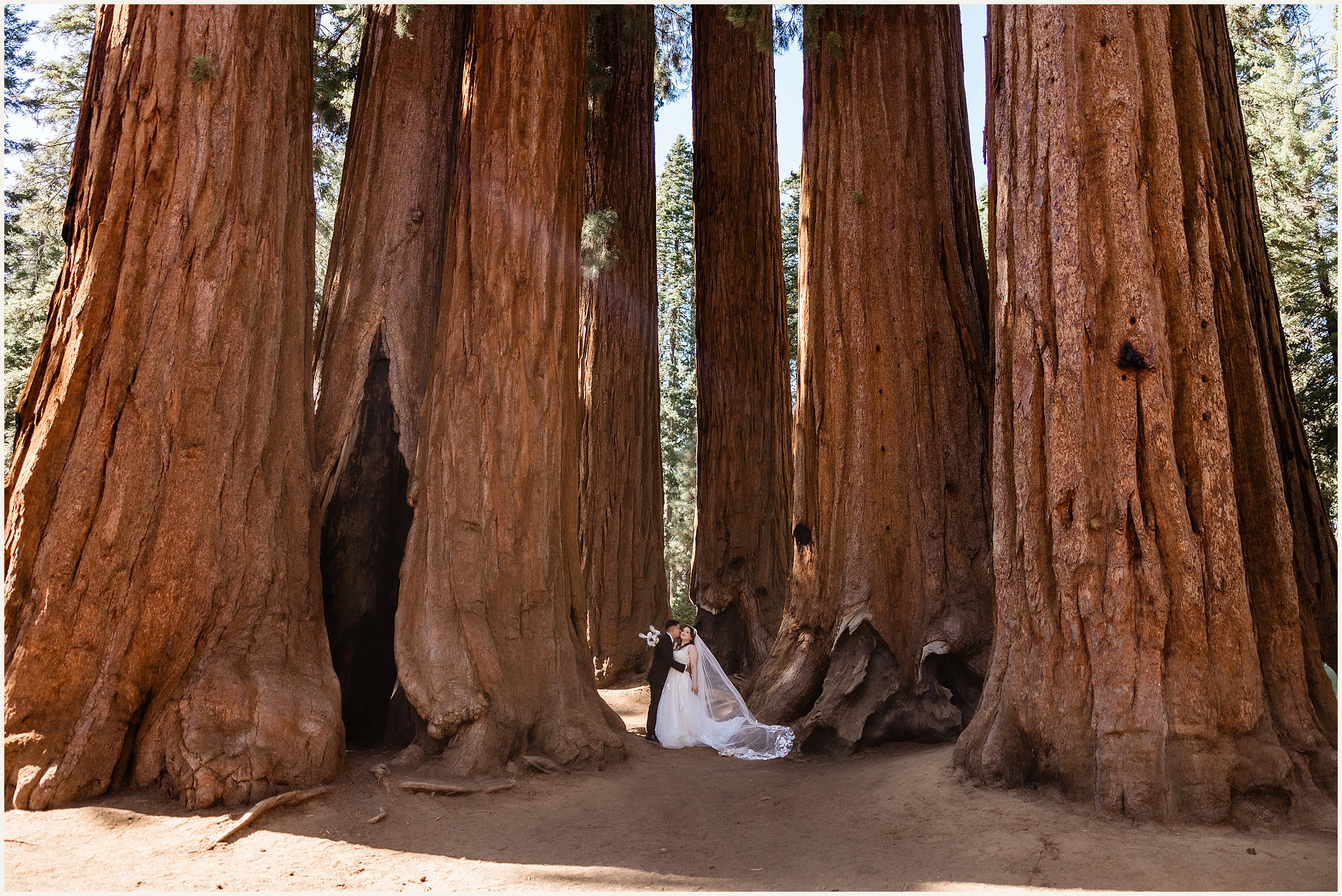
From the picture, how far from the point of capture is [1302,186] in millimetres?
13781

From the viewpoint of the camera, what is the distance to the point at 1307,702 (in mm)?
4484

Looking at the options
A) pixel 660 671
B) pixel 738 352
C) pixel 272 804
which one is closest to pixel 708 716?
pixel 660 671

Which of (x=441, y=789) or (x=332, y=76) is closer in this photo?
(x=441, y=789)

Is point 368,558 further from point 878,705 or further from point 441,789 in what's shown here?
point 878,705

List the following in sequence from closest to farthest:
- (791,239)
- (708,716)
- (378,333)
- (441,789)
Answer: (441,789), (378,333), (708,716), (791,239)

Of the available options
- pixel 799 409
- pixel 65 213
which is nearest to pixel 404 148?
pixel 65 213

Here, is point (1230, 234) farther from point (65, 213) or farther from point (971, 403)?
point (65, 213)

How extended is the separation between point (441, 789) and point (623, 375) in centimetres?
681

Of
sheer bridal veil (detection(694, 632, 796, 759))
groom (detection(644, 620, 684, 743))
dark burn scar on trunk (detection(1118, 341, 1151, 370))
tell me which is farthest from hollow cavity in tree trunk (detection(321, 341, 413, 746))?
dark burn scar on trunk (detection(1118, 341, 1151, 370))

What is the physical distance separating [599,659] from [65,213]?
7039 mm

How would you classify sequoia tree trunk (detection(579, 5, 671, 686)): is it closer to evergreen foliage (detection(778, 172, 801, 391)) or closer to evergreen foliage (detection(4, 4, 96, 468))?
evergreen foliage (detection(4, 4, 96, 468))

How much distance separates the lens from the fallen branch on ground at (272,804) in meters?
4.23

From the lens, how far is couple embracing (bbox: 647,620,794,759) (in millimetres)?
7219

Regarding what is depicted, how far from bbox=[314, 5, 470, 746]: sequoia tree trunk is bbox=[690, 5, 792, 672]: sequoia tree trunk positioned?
15.7 feet
